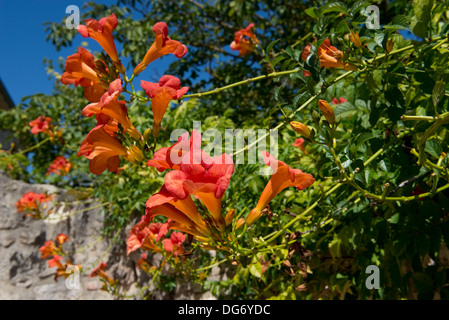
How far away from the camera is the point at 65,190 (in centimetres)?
463

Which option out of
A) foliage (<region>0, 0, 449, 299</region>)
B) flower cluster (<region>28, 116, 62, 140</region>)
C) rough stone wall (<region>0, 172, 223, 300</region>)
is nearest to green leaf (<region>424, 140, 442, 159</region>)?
foliage (<region>0, 0, 449, 299</region>)

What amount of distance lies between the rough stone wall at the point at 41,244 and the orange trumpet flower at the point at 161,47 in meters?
3.08

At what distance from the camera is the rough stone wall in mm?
3980

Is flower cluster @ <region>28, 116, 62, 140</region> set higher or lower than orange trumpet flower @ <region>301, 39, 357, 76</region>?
higher

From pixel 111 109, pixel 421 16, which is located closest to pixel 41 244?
pixel 111 109

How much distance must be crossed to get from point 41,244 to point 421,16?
474 cm

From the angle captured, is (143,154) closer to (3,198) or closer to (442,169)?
(442,169)

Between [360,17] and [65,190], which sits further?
[65,190]

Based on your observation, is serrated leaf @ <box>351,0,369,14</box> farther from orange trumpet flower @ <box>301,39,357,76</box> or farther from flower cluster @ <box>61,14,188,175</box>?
flower cluster @ <box>61,14,188,175</box>

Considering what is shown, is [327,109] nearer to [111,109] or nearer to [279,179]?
[279,179]

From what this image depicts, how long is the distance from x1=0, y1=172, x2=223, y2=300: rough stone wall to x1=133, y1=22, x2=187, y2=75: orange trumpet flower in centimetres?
308

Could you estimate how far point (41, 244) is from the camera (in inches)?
173

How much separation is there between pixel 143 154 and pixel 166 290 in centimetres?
249
